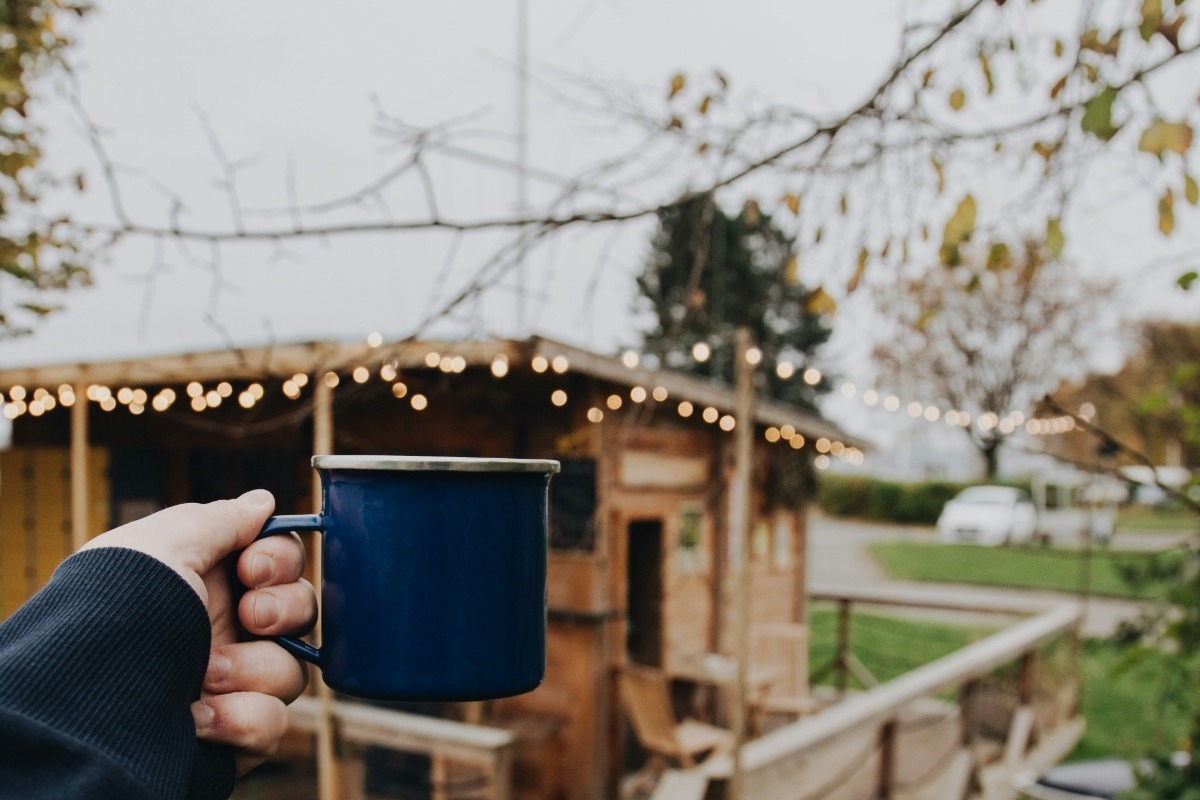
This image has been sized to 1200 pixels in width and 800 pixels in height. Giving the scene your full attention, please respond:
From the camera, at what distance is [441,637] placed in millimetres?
756

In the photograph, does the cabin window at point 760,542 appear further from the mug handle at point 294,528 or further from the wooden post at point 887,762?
the mug handle at point 294,528

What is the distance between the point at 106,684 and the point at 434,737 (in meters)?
3.19

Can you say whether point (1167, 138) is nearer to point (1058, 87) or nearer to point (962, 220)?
point (962, 220)

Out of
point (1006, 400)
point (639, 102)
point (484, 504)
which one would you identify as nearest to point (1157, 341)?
point (639, 102)

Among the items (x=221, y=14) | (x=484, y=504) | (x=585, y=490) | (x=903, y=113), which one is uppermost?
(x=221, y=14)

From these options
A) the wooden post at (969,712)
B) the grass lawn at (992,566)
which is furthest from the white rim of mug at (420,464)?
the grass lawn at (992,566)

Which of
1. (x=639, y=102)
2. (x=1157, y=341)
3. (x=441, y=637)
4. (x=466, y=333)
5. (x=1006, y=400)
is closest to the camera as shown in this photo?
(x=441, y=637)

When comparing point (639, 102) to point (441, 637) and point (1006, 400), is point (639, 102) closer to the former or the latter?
point (441, 637)

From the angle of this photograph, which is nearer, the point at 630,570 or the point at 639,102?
the point at 639,102

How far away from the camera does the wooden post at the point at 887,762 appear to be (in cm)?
448

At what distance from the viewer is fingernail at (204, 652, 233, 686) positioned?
0.80 meters

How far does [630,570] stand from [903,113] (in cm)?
547

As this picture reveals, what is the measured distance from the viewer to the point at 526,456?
572 centimetres

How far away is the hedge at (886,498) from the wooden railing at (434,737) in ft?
77.8
